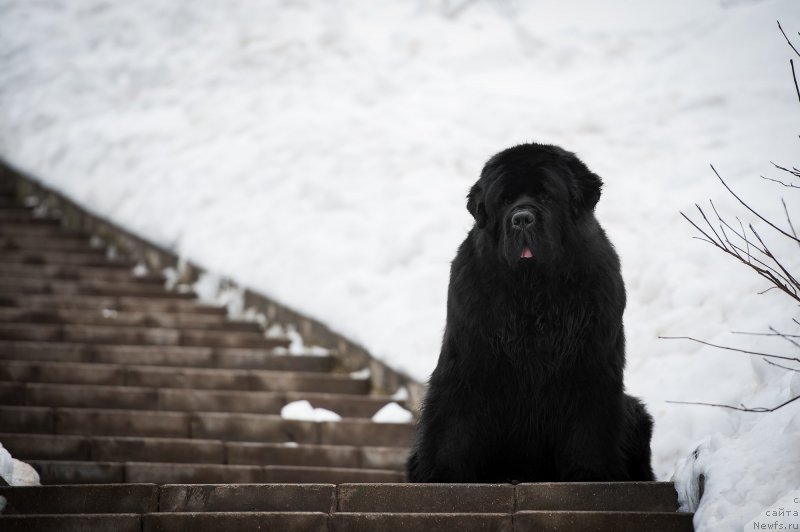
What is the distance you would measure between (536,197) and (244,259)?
5901 millimetres

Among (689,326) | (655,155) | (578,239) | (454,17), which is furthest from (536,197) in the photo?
(454,17)

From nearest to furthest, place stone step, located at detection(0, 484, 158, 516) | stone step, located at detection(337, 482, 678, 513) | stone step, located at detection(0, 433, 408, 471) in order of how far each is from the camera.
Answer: stone step, located at detection(337, 482, 678, 513) < stone step, located at detection(0, 484, 158, 516) < stone step, located at detection(0, 433, 408, 471)

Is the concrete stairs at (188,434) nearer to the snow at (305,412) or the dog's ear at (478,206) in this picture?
the snow at (305,412)

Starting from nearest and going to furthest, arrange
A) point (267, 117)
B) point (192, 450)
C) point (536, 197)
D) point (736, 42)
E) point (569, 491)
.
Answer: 1. point (569, 491)
2. point (536, 197)
3. point (192, 450)
4. point (736, 42)
5. point (267, 117)

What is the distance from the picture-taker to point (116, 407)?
6.22m

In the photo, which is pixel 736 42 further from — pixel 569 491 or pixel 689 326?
pixel 569 491

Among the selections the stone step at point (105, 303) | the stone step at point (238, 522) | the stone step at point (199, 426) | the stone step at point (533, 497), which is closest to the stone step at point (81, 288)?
the stone step at point (105, 303)

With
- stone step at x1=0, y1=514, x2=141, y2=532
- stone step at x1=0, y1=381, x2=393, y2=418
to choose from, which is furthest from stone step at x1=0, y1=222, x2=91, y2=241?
stone step at x1=0, y1=514, x2=141, y2=532

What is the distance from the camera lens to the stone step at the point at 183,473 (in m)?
5.01

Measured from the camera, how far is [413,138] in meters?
11.0

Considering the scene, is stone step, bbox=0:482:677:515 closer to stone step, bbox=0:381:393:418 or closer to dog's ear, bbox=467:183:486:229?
dog's ear, bbox=467:183:486:229

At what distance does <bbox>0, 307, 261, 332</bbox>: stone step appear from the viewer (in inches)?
299

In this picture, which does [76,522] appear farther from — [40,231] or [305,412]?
[40,231]

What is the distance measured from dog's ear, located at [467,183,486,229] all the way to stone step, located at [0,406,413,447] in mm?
2539
